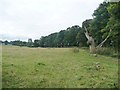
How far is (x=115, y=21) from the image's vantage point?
110 feet

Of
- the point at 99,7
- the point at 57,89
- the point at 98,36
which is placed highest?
the point at 99,7

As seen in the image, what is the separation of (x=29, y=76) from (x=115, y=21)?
73.0ft

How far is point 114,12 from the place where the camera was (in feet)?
102

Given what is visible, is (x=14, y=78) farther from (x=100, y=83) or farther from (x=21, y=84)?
(x=100, y=83)

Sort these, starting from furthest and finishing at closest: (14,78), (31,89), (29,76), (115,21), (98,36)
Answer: (98,36)
(115,21)
(29,76)
(14,78)
(31,89)

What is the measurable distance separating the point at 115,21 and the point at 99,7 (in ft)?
70.4

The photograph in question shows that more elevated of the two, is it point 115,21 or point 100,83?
point 115,21

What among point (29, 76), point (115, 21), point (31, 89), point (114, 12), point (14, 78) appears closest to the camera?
point (31, 89)

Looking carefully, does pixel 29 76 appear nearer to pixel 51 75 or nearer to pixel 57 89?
pixel 51 75

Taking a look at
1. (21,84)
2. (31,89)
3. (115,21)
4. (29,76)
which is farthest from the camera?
(115,21)

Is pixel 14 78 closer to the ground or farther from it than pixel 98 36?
closer to the ground

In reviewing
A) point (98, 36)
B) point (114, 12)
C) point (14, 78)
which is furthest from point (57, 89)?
point (98, 36)

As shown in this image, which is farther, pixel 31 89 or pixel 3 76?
pixel 3 76

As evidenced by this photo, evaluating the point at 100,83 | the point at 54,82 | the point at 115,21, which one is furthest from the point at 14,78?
the point at 115,21
